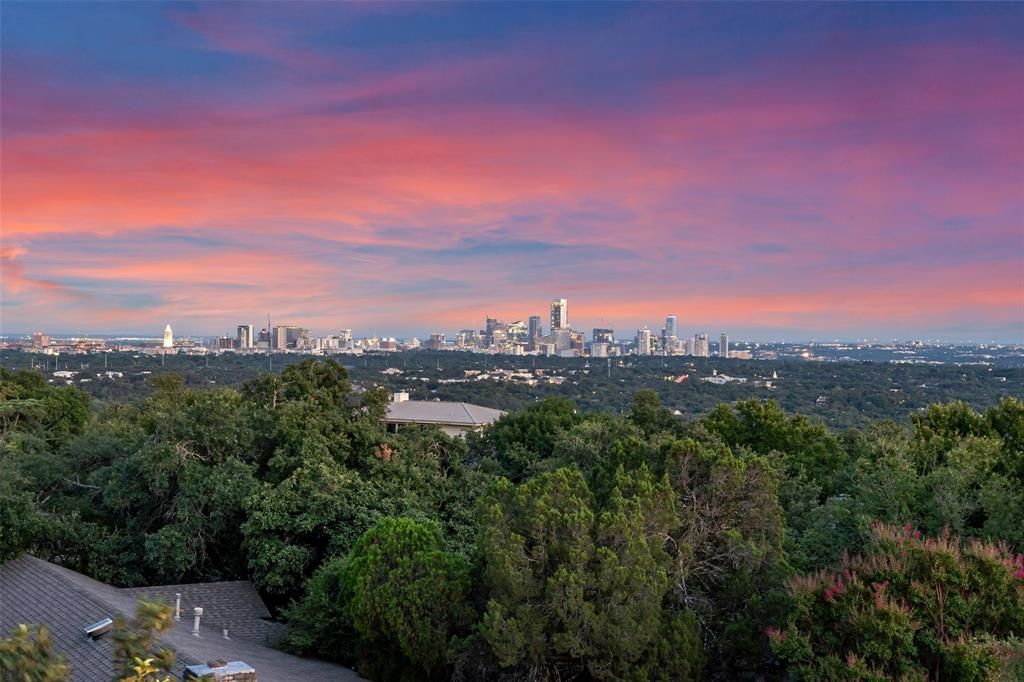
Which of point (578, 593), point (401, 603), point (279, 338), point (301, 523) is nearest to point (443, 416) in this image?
point (301, 523)

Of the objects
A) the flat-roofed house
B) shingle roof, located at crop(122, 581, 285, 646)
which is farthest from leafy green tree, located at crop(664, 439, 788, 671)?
the flat-roofed house

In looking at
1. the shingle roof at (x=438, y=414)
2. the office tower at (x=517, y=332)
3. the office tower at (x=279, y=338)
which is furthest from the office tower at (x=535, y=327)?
the shingle roof at (x=438, y=414)

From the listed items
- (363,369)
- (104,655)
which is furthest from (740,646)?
(363,369)

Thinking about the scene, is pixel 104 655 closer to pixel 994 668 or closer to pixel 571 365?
pixel 994 668

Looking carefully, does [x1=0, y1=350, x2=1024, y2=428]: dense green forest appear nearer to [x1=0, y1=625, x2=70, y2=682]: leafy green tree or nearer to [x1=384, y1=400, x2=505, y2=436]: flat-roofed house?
[x1=384, y1=400, x2=505, y2=436]: flat-roofed house

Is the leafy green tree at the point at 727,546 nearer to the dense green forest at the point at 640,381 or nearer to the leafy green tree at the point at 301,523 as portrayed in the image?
the leafy green tree at the point at 301,523

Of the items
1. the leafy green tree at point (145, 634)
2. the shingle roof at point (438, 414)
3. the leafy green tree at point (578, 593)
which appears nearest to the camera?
the leafy green tree at point (145, 634)

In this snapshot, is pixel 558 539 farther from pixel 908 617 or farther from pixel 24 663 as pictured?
pixel 24 663
